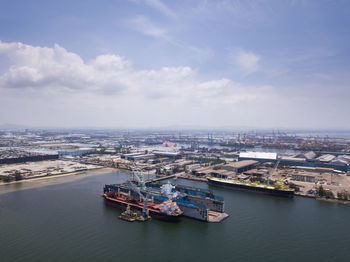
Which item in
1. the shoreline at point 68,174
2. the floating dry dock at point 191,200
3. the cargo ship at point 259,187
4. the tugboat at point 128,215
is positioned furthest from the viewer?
the shoreline at point 68,174

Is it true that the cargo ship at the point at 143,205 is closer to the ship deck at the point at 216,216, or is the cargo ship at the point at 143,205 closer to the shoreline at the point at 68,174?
the ship deck at the point at 216,216

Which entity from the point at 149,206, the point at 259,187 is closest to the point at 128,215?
the point at 149,206

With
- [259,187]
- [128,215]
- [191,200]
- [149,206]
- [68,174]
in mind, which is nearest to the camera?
[128,215]

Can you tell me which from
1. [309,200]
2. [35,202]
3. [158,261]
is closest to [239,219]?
[158,261]

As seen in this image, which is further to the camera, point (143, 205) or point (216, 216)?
point (143, 205)

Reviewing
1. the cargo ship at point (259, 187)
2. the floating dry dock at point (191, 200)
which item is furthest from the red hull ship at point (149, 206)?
the cargo ship at point (259, 187)

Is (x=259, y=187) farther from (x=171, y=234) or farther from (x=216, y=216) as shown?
(x=171, y=234)
